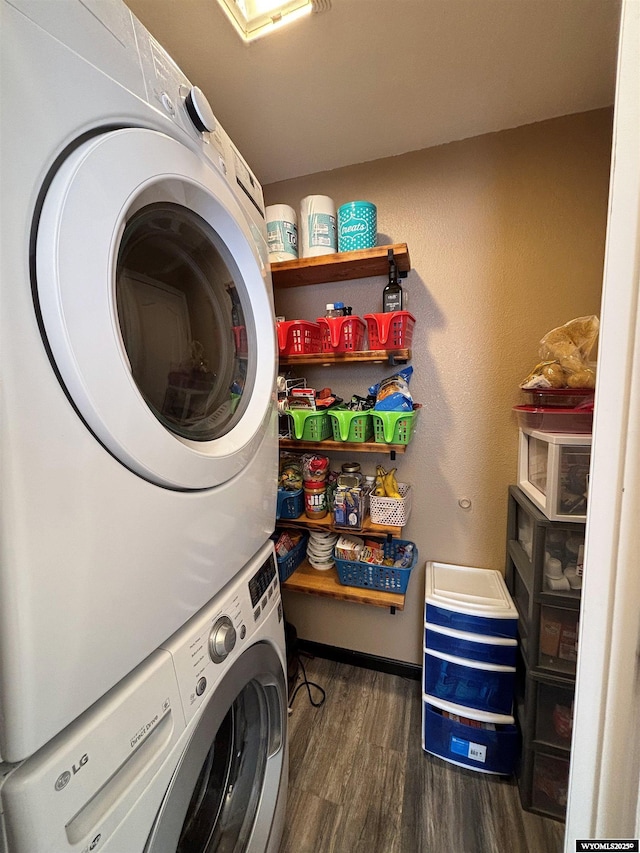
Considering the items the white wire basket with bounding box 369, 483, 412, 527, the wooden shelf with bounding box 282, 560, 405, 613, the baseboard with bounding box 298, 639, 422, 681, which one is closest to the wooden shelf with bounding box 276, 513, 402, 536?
the white wire basket with bounding box 369, 483, 412, 527

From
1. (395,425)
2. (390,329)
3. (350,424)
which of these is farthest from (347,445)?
(390,329)

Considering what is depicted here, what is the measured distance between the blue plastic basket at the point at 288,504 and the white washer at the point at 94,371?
24.1 inches

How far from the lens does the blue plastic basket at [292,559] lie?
117 centimetres

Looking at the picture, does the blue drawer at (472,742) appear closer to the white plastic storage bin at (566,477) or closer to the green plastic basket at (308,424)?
the white plastic storage bin at (566,477)

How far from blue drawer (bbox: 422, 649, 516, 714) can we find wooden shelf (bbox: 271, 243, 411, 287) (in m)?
1.35

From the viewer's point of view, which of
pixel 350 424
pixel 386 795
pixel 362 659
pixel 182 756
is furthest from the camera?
pixel 362 659

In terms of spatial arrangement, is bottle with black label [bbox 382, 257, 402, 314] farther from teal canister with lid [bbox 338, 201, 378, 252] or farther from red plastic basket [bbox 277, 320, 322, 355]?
red plastic basket [bbox 277, 320, 322, 355]

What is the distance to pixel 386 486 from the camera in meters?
1.14

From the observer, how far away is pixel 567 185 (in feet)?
3.35

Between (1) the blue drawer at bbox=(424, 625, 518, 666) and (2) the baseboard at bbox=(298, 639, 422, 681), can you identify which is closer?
(1) the blue drawer at bbox=(424, 625, 518, 666)

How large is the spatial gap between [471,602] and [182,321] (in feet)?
3.97

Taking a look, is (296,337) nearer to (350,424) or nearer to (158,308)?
(350,424)

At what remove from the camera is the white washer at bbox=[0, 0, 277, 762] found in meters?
0.28

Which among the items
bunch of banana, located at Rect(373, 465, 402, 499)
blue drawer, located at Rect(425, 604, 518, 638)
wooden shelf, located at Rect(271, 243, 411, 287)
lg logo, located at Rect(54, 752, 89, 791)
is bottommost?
blue drawer, located at Rect(425, 604, 518, 638)
